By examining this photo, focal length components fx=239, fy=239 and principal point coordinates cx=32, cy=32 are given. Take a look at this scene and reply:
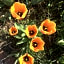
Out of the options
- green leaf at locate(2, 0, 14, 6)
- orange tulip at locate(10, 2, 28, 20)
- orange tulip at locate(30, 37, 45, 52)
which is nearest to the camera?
orange tulip at locate(30, 37, 45, 52)

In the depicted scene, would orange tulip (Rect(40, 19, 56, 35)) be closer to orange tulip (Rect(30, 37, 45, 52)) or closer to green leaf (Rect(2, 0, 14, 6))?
orange tulip (Rect(30, 37, 45, 52))

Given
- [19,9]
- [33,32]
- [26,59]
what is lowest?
[26,59]

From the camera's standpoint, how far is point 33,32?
3.64 m

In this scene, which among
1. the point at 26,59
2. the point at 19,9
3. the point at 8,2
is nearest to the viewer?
the point at 26,59

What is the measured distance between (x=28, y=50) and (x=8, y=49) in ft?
1.39

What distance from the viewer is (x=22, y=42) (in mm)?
3805

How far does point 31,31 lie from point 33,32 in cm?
4

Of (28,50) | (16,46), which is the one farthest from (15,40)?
(28,50)

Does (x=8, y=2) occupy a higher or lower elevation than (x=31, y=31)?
higher

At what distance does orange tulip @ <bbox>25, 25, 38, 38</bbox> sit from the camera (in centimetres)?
354

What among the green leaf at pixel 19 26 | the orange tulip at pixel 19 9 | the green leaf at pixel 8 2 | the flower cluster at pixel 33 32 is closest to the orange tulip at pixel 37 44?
the flower cluster at pixel 33 32

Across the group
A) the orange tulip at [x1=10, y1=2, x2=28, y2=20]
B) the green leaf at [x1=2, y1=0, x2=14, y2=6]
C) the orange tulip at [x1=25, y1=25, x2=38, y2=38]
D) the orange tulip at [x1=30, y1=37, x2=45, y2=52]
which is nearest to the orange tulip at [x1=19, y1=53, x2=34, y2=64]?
the orange tulip at [x1=30, y1=37, x2=45, y2=52]

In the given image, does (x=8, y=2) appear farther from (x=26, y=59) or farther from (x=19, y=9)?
(x=26, y=59)

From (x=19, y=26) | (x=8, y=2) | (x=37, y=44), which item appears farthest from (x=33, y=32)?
(x=8, y=2)
